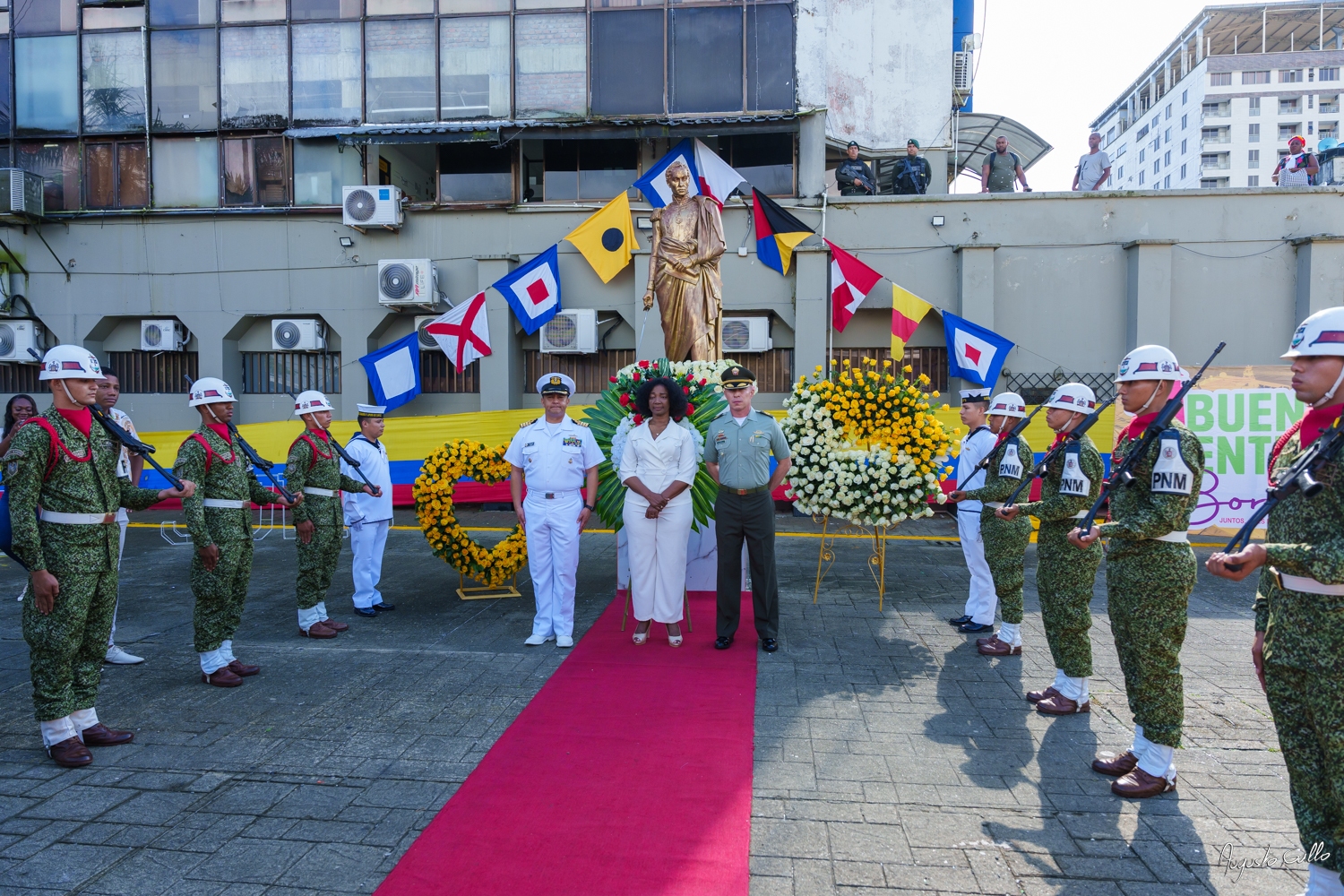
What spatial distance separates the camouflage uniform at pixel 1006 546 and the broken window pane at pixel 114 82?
59.7ft

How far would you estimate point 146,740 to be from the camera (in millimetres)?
4484

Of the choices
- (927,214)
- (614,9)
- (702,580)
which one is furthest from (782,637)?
(614,9)

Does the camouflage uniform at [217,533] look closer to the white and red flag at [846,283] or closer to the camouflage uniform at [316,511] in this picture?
the camouflage uniform at [316,511]

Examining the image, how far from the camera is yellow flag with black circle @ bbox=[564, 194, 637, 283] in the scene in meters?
14.3

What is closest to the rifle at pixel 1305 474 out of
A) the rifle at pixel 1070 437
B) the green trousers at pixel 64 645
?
the rifle at pixel 1070 437

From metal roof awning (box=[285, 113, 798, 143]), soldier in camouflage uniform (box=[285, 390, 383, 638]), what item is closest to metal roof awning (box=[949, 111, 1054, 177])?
metal roof awning (box=[285, 113, 798, 143])

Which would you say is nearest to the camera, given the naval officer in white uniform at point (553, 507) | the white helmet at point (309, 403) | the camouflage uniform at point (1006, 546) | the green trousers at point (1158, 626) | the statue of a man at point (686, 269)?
the green trousers at point (1158, 626)

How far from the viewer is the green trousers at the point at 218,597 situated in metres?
5.50

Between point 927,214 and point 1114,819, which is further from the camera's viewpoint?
point 927,214

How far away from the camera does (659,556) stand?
630cm

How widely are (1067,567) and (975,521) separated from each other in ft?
7.82

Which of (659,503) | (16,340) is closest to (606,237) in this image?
(659,503)

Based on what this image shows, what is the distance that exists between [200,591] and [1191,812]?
588cm

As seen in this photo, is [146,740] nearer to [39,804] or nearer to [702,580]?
[39,804]
